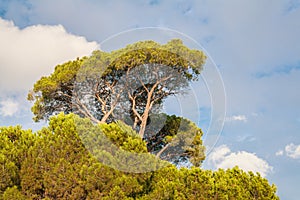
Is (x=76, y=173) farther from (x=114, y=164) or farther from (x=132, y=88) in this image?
(x=132, y=88)

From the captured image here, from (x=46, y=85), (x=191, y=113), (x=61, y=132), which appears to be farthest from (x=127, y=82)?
(x=61, y=132)

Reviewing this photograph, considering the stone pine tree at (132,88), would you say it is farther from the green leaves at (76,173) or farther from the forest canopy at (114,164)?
the green leaves at (76,173)

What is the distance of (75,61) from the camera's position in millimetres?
14227

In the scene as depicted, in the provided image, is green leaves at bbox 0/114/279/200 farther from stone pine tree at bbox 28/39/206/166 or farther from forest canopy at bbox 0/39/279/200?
stone pine tree at bbox 28/39/206/166

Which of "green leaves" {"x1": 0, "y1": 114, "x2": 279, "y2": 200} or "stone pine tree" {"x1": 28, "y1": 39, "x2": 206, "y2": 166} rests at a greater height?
"stone pine tree" {"x1": 28, "y1": 39, "x2": 206, "y2": 166}

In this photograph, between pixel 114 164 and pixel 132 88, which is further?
pixel 132 88

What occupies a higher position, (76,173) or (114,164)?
(114,164)

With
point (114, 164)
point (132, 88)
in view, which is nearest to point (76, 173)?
point (114, 164)

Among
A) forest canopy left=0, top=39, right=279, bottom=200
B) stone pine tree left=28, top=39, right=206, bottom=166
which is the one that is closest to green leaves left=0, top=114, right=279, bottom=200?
forest canopy left=0, top=39, right=279, bottom=200

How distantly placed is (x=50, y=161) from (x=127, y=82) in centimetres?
593

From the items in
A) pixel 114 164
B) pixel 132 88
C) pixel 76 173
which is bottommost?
pixel 76 173

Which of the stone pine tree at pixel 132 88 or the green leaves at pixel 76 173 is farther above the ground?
the stone pine tree at pixel 132 88

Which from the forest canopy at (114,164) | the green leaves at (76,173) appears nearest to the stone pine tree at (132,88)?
the forest canopy at (114,164)

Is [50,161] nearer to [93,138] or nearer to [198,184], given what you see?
[93,138]
